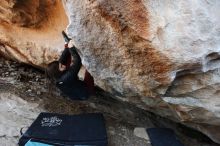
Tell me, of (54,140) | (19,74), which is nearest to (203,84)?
(54,140)

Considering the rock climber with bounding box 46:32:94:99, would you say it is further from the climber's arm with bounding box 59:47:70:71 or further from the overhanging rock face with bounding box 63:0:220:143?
the overhanging rock face with bounding box 63:0:220:143

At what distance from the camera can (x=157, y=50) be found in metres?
1.41

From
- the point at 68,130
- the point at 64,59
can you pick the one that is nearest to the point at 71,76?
the point at 64,59

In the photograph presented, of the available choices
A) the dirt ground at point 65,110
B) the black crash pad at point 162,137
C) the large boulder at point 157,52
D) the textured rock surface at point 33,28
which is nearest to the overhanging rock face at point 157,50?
the large boulder at point 157,52

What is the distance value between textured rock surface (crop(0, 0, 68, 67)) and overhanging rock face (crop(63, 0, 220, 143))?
18.2 inches

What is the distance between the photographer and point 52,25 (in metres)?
2.04

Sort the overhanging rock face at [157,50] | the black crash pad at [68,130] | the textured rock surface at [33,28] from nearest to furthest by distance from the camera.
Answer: the overhanging rock face at [157,50], the black crash pad at [68,130], the textured rock surface at [33,28]

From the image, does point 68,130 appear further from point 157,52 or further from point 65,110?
point 157,52

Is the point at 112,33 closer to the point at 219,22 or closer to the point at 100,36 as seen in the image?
the point at 100,36

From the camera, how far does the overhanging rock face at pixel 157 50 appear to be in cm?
138

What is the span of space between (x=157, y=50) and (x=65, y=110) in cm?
72

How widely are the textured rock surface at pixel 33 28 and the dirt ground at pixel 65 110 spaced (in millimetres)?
154

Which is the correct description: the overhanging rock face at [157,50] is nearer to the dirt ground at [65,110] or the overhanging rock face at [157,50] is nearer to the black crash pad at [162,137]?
the black crash pad at [162,137]

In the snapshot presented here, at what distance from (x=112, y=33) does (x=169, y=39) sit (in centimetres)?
21
